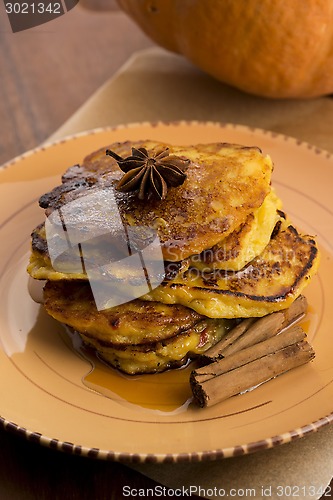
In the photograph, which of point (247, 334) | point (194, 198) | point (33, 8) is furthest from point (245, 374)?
point (33, 8)

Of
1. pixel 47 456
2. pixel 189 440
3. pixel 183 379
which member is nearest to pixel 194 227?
pixel 183 379

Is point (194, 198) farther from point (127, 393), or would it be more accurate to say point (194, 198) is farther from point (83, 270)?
point (127, 393)

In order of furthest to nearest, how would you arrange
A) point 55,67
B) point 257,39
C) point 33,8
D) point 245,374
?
1. point 55,67
2. point 257,39
3. point 33,8
4. point 245,374

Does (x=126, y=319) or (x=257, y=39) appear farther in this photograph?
(x=257, y=39)

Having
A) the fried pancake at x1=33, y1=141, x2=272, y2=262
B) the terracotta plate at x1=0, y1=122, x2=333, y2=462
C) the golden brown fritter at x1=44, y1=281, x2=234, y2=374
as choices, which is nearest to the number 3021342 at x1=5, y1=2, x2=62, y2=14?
the fried pancake at x1=33, y1=141, x2=272, y2=262

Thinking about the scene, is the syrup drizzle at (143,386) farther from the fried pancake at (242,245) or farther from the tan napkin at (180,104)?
the tan napkin at (180,104)

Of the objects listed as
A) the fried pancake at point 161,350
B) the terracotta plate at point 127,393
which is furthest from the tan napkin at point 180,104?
the fried pancake at point 161,350
